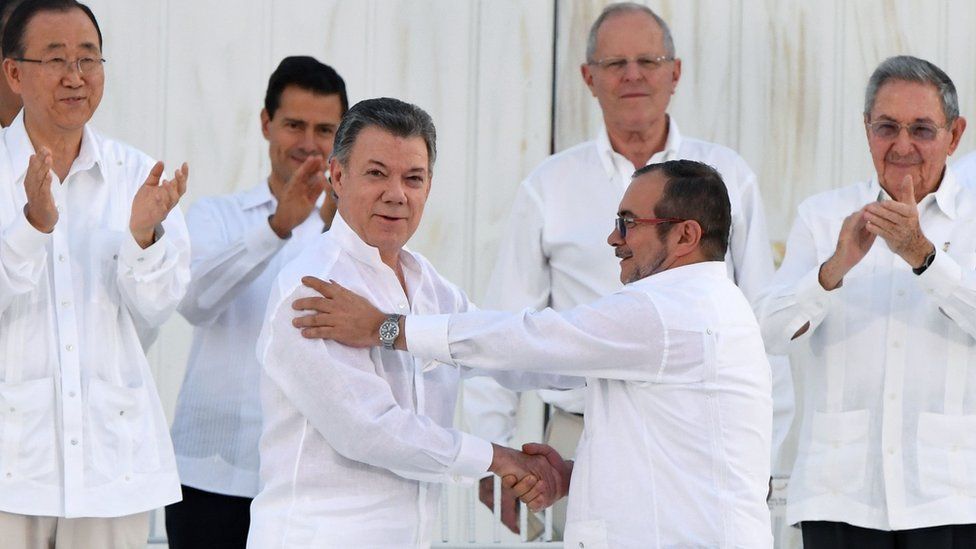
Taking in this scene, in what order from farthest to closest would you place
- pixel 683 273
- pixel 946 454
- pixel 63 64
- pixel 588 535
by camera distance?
pixel 946 454
pixel 63 64
pixel 683 273
pixel 588 535

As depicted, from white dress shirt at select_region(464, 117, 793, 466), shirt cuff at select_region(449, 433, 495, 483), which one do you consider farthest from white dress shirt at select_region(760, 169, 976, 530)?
shirt cuff at select_region(449, 433, 495, 483)

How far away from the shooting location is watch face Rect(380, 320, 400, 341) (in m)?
3.34

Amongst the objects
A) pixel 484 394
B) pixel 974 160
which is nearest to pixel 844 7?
pixel 974 160

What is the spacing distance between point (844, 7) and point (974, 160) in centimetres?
92

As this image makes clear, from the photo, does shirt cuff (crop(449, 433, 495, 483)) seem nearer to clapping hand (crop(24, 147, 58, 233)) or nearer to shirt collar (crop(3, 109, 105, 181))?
clapping hand (crop(24, 147, 58, 233))

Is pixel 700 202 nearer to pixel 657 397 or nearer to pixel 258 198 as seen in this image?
pixel 657 397

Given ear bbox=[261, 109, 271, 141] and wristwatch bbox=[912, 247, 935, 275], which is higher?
ear bbox=[261, 109, 271, 141]

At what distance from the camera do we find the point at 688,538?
3.20 metres

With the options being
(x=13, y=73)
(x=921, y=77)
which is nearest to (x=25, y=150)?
(x=13, y=73)

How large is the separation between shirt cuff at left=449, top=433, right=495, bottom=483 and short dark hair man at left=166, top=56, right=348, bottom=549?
102cm

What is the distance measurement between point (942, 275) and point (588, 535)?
1.24m

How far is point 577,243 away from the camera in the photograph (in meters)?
4.54

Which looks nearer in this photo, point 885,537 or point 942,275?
point 942,275

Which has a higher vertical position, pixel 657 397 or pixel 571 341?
pixel 571 341
